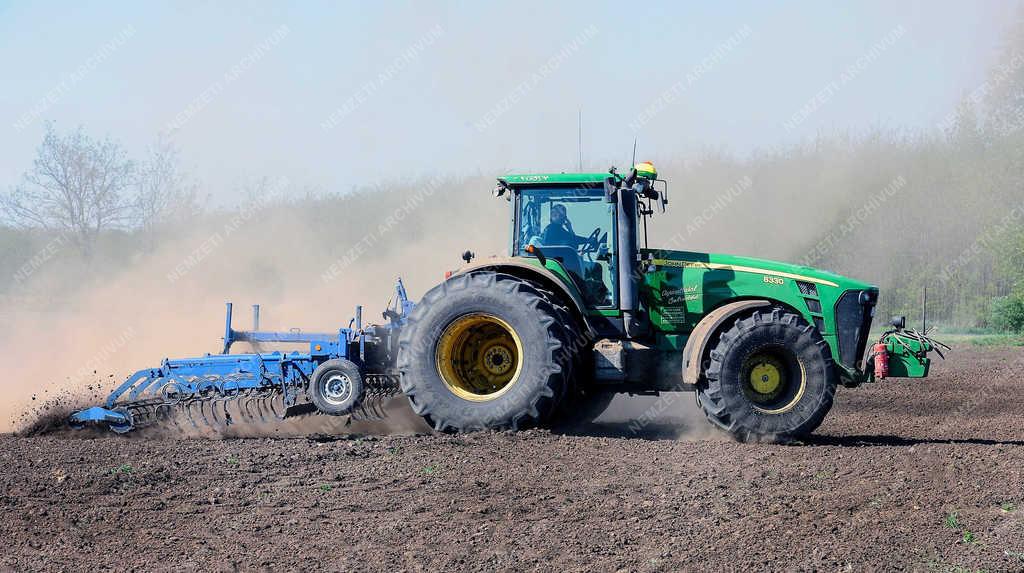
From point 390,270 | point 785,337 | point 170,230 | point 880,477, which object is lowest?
point 880,477

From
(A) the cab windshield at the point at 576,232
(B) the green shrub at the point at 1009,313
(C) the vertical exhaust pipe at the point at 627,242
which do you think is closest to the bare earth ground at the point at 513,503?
(C) the vertical exhaust pipe at the point at 627,242

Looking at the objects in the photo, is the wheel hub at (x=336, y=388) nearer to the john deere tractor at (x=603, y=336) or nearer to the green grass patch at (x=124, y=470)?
the john deere tractor at (x=603, y=336)

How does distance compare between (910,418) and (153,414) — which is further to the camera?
(910,418)

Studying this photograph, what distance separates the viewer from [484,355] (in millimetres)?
9070

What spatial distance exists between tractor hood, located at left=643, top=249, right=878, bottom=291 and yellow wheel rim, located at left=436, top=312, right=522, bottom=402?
170 cm

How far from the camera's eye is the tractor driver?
9.15 meters

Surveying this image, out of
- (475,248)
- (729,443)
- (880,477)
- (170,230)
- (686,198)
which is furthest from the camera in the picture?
(170,230)

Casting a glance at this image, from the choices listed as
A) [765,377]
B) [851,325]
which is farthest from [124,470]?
[851,325]

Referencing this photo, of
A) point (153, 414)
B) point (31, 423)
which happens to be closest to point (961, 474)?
point (153, 414)

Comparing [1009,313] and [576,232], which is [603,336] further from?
[1009,313]

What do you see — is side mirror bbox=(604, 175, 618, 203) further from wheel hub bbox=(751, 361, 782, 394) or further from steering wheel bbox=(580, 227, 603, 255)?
wheel hub bbox=(751, 361, 782, 394)

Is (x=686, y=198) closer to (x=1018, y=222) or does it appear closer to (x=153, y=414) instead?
(x=1018, y=222)

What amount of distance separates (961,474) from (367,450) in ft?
16.0

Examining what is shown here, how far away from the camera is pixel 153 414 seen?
9570 millimetres
